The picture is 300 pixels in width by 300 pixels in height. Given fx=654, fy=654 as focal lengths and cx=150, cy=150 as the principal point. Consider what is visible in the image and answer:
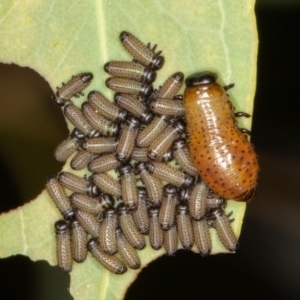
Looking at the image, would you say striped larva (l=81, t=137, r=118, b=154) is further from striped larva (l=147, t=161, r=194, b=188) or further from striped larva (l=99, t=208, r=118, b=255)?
striped larva (l=99, t=208, r=118, b=255)

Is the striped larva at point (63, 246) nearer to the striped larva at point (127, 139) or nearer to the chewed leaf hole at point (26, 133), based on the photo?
the chewed leaf hole at point (26, 133)

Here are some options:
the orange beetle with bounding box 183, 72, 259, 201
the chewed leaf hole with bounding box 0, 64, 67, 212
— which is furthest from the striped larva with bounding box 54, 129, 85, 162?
the orange beetle with bounding box 183, 72, 259, 201

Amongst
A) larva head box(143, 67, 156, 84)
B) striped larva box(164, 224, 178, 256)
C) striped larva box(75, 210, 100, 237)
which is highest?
larva head box(143, 67, 156, 84)

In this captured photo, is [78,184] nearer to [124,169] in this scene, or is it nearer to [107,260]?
[124,169]

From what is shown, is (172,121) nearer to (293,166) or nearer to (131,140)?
(131,140)

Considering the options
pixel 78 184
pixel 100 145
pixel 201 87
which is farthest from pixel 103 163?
pixel 201 87

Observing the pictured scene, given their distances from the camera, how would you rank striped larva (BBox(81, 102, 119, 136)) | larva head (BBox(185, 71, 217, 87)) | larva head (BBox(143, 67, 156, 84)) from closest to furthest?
larva head (BBox(185, 71, 217, 87)) < larva head (BBox(143, 67, 156, 84)) < striped larva (BBox(81, 102, 119, 136))

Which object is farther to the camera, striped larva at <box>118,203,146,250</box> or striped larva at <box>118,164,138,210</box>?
striped larva at <box>118,203,146,250</box>

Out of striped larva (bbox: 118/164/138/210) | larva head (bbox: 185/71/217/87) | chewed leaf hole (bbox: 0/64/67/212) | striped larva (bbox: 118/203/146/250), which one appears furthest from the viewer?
chewed leaf hole (bbox: 0/64/67/212)

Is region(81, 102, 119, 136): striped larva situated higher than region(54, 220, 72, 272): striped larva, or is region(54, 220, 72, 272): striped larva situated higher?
region(81, 102, 119, 136): striped larva

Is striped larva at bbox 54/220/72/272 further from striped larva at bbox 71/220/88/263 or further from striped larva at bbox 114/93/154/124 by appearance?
striped larva at bbox 114/93/154/124
